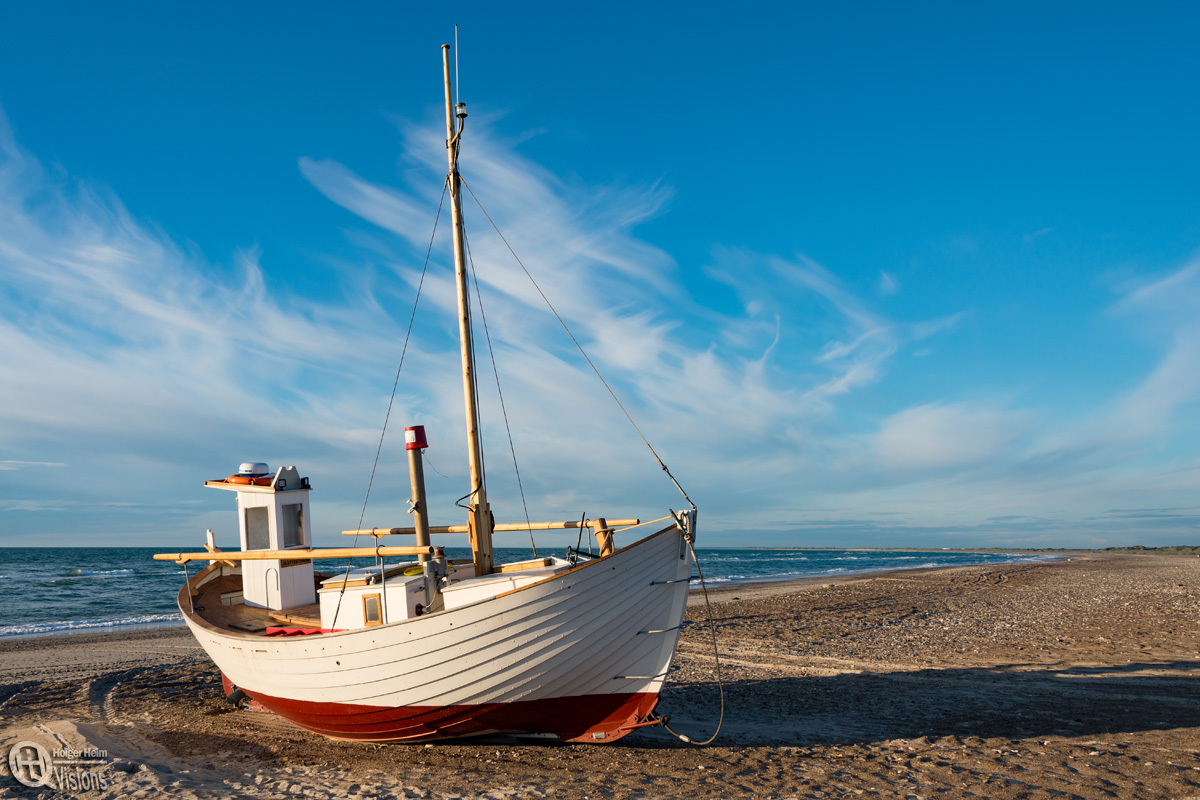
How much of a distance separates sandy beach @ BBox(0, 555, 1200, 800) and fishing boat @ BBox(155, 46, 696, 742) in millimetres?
587

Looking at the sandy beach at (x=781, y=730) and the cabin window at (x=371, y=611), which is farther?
the cabin window at (x=371, y=611)

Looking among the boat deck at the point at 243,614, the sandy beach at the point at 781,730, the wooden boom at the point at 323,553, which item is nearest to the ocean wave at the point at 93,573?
the sandy beach at the point at 781,730

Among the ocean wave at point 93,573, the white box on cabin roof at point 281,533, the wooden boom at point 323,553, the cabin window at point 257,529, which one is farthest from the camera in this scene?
the ocean wave at point 93,573

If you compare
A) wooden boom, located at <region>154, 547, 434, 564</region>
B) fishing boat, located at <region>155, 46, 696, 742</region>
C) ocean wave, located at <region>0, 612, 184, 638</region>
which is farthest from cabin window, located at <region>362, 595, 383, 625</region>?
ocean wave, located at <region>0, 612, 184, 638</region>

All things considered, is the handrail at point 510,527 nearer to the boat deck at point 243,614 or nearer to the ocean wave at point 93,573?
the boat deck at point 243,614

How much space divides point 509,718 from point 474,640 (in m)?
1.31

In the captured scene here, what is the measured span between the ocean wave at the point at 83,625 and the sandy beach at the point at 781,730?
246 inches

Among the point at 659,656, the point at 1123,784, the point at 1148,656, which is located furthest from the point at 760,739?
the point at 1148,656

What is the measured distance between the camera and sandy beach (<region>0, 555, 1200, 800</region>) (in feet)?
25.2

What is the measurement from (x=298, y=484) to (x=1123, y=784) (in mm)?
12961

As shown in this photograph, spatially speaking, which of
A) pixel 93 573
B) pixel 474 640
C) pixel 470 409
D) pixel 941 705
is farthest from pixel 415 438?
pixel 93 573

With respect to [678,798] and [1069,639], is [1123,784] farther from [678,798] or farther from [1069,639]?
[1069,639]

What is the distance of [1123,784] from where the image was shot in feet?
24.2

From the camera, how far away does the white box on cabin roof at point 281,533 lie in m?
12.6
